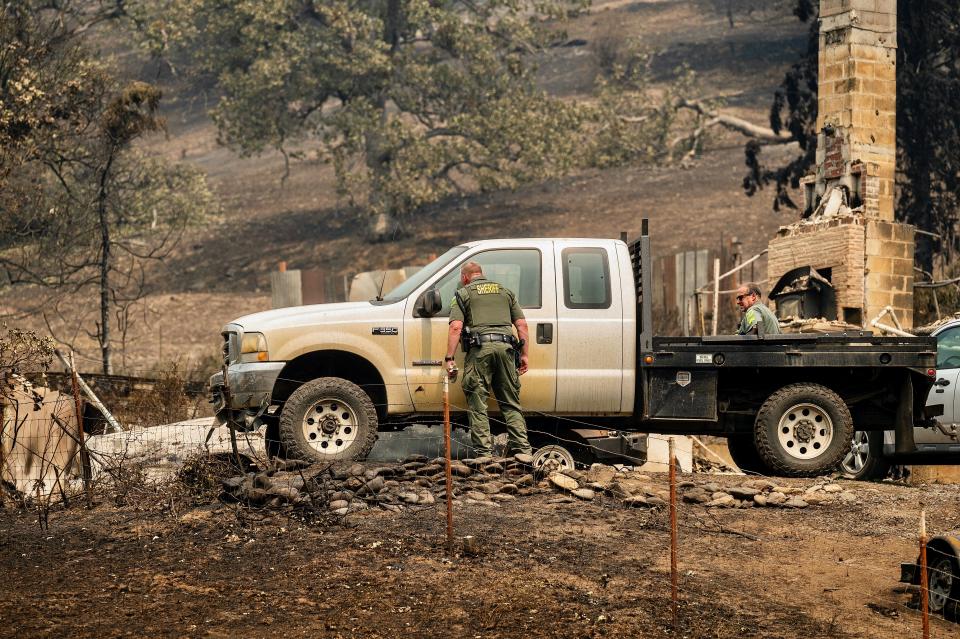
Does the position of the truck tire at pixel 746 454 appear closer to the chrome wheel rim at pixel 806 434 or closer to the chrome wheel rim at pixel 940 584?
the chrome wheel rim at pixel 806 434

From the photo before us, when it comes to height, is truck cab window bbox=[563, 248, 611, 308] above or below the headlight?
above

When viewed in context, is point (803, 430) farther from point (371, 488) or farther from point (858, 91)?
point (858, 91)

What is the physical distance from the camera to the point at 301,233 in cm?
4134

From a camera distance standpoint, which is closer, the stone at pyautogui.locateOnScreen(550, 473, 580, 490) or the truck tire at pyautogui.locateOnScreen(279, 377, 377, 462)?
the stone at pyautogui.locateOnScreen(550, 473, 580, 490)

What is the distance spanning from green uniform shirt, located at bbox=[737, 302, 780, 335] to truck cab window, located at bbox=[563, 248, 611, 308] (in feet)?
5.73

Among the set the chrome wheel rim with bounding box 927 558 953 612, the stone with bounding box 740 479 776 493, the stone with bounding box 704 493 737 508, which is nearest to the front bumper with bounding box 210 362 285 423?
the stone with bounding box 704 493 737 508

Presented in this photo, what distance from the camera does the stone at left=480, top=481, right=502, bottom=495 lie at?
10.3 m

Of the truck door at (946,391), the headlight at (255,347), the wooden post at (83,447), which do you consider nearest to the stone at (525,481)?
the headlight at (255,347)

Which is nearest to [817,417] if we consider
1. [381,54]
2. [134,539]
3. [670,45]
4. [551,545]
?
[551,545]

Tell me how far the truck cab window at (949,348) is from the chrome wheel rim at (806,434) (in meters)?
1.79

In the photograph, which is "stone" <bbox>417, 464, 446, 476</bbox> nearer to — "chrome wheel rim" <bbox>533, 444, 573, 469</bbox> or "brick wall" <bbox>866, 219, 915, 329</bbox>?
"chrome wheel rim" <bbox>533, 444, 573, 469</bbox>

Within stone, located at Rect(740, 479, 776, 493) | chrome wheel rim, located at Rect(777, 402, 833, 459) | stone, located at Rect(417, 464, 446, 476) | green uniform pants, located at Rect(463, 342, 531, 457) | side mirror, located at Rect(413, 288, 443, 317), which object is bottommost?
stone, located at Rect(740, 479, 776, 493)

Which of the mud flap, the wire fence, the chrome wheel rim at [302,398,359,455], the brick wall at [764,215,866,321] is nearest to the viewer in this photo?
the wire fence

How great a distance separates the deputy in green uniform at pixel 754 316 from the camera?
1224 centimetres
